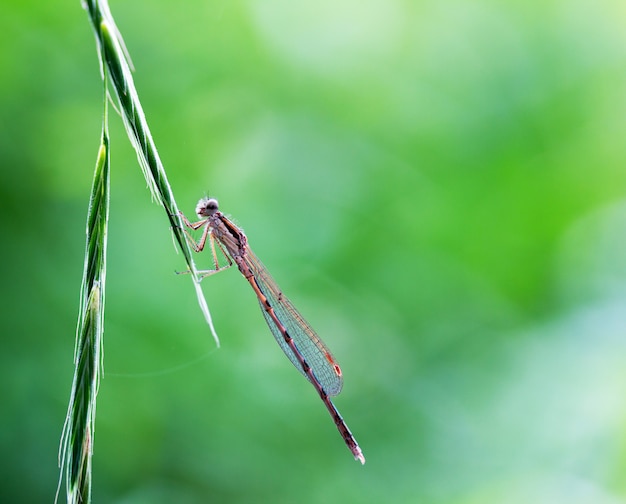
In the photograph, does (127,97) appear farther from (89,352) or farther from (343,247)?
(343,247)

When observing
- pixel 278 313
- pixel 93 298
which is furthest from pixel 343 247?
pixel 93 298

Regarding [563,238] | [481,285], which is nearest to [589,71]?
[563,238]

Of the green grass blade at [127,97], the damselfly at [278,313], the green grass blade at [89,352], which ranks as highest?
the damselfly at [278,313]

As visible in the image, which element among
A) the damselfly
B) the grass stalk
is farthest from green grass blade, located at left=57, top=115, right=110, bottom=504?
the damselfly

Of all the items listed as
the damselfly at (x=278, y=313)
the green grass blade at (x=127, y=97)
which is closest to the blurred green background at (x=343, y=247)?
the damselfly at (x=278, y=313)

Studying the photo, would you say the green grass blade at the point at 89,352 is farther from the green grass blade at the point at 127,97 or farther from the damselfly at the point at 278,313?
the damselfly at the point at 278,313

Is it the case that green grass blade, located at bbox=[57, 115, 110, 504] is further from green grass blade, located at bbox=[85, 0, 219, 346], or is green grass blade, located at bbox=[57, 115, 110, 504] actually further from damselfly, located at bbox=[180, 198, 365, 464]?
damselfly, located at bbox=[180, 198, 365, 464]
